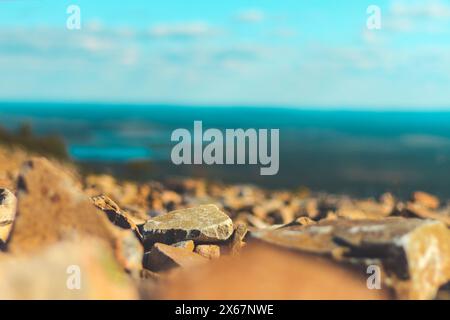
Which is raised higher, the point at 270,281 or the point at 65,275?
the point at 65,275

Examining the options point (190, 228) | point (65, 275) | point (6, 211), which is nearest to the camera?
point (65, 275)

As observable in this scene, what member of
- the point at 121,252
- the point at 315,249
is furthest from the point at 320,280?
Answer: the point at 121,252

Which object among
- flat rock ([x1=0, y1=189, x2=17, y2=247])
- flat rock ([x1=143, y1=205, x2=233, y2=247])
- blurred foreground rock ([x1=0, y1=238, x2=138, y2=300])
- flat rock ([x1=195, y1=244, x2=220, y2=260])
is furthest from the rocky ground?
flat rock ([x1=143, y1=205, x2=233, y2=247])

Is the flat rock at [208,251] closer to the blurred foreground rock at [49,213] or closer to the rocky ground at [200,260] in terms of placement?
the rocky ground at [200,260]

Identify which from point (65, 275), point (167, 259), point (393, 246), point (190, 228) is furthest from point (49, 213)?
point (393, 246)

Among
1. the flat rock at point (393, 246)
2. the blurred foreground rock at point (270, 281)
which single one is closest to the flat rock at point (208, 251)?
the flat rock at point (393, 246)

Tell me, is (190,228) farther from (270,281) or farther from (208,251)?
(270,281)
